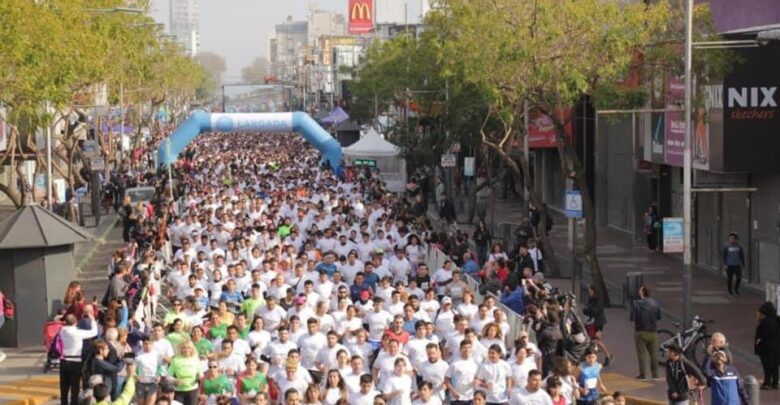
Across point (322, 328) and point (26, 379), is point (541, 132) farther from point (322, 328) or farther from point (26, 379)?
point (322, 328)

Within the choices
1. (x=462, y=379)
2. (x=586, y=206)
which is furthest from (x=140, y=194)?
(x=462, y=379)

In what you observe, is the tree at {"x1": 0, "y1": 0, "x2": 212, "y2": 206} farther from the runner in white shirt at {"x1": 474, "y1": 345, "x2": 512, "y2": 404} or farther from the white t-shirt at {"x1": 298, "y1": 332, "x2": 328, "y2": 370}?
the runner in white shirt at {"x1": 474, "y1": 345, "x2": 512, "y2": 404}

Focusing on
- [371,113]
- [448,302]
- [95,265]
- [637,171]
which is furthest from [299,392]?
[371,113]

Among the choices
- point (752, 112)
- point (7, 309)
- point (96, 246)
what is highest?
point (752, 112)

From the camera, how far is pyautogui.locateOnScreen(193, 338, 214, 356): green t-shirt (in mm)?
17578

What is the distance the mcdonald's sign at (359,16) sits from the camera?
149750 millimetres

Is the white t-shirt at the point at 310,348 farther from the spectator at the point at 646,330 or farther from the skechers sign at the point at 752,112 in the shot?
the skechers sign at the point at 752,112

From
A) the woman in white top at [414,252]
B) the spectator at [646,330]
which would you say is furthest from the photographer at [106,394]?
the woman in white top at [414,252]

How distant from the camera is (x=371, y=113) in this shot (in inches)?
3465

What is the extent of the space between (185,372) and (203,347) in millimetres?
988

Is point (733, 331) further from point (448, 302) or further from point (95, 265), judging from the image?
point (95, 265)

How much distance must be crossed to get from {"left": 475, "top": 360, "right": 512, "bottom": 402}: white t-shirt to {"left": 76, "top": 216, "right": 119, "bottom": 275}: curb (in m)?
22.1

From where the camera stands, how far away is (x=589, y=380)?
55.0 feet

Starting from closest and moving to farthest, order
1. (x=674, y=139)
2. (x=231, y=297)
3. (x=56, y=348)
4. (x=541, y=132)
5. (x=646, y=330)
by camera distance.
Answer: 1. (x=646, y=330)
2. (x=56, y=348)
3. (x=231, y=297)
4. (x=674, y=139)
5. (x=541, y=132)
